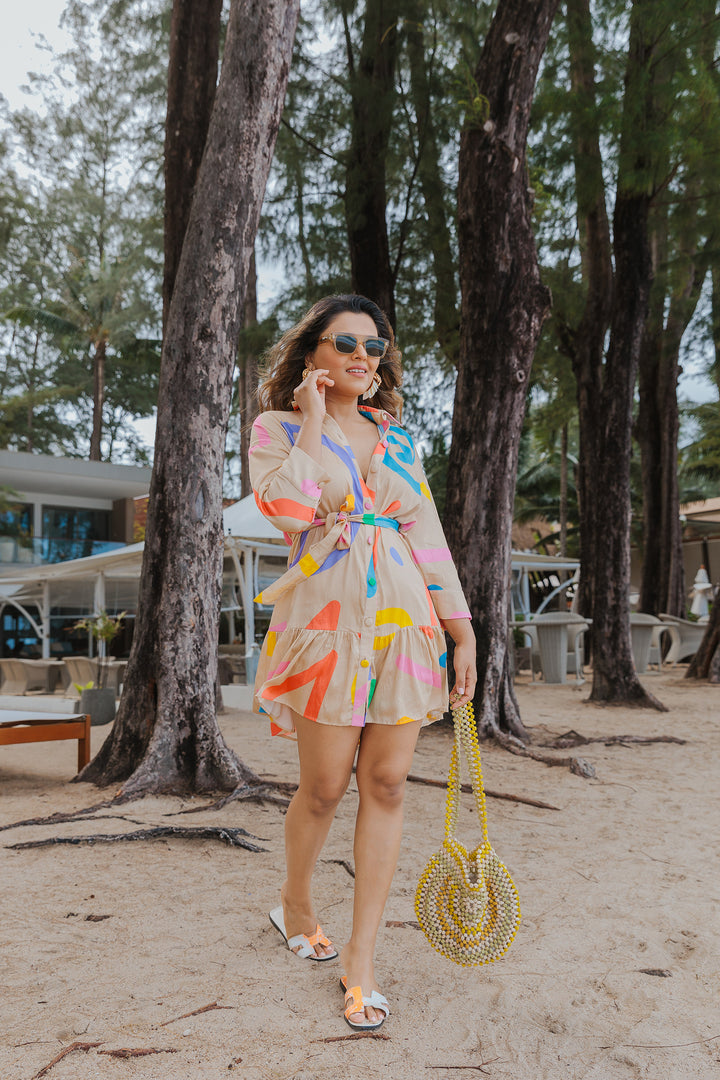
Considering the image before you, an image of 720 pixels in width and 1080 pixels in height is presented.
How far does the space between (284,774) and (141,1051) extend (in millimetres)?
Answer: 3451

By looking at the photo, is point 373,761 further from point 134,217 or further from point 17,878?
point 134,217

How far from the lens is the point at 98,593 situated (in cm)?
1134

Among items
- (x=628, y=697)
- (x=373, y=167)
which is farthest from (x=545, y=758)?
(x=373, y=167)

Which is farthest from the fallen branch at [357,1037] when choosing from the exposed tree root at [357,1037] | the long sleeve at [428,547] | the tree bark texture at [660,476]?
the tree bark texture at [660,476]

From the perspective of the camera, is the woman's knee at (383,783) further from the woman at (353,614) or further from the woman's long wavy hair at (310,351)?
the woman's long wavy hair at (310,351)

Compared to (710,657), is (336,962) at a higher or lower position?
lower

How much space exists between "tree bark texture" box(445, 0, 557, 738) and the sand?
2.46 m

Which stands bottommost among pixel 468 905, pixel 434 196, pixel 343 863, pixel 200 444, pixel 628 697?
pixel 343 863

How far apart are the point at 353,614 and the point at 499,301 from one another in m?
4.99

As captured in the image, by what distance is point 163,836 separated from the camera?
362cm

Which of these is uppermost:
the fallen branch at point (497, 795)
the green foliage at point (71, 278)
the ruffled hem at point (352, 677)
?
the green foliage at point (71, 278)

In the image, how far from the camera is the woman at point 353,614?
2.03 m

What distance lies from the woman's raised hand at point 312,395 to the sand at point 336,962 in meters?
1.48

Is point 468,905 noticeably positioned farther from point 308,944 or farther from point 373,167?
point 373,167
